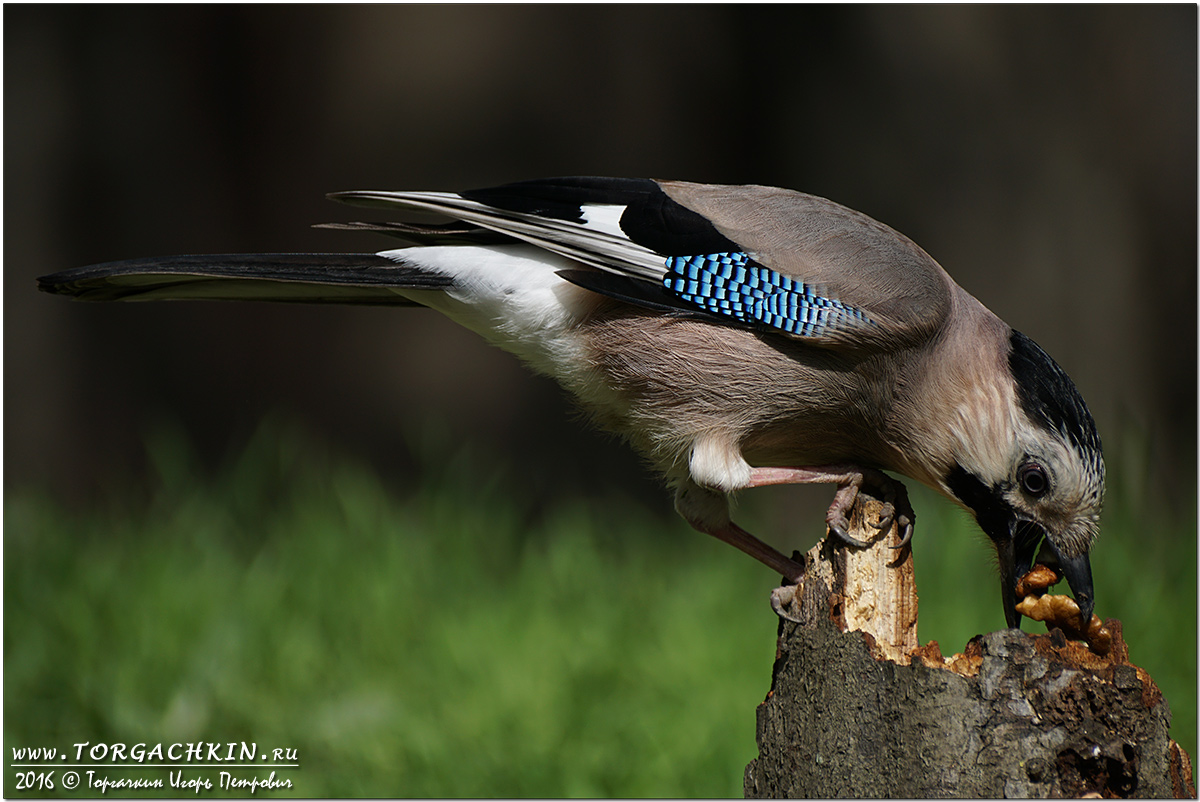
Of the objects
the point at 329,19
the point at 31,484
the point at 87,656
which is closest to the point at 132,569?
the point at 87,656

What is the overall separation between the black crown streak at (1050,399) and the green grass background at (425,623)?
5.15ft

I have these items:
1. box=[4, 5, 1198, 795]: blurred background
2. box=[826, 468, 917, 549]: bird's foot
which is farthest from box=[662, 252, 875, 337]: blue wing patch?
box=[4, 5, 1198, 795]: blurred background

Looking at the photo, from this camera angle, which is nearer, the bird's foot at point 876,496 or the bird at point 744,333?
the bird's foot at point 876,496

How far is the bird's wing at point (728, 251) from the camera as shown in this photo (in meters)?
2.82

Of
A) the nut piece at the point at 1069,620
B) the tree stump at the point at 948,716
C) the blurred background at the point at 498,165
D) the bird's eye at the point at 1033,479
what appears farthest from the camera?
the blurred background at the point at 498,165

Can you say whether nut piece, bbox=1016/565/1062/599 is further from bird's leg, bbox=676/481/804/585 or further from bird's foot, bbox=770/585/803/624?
bird's leg, bbox=676/481/804/585

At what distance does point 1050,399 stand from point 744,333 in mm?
863

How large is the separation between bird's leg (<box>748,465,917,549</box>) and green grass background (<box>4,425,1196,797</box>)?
1.29 metres

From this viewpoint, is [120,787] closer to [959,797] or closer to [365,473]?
[365,473]

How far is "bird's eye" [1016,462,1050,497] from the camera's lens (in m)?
2.64

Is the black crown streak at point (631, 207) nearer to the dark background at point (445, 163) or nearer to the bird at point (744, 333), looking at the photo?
the bird at point (744, 333)

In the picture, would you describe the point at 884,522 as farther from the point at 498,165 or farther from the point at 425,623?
the point at 498,165

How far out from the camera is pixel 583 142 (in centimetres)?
636

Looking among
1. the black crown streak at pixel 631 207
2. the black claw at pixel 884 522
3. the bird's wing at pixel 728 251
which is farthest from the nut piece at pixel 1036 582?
the black crown streak at pixel 631 207
